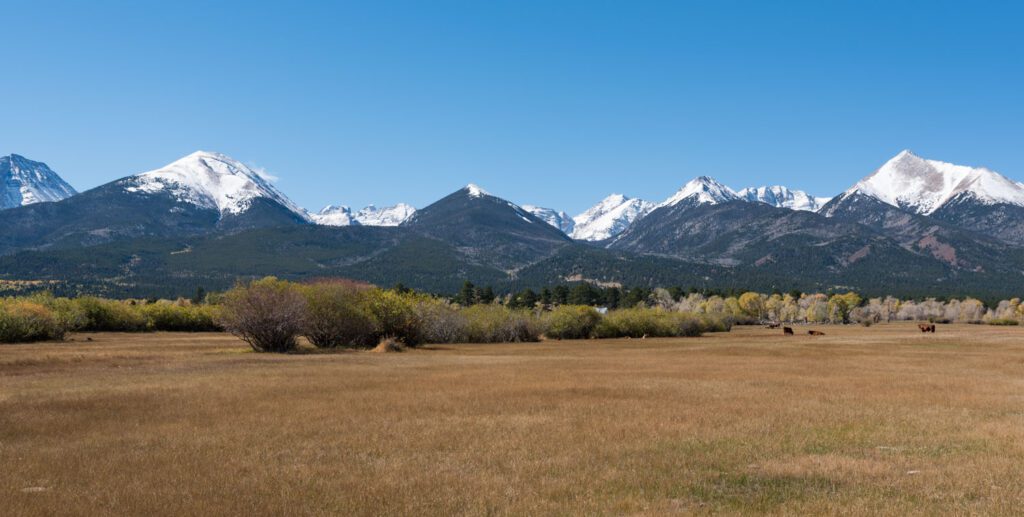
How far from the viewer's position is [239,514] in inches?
525

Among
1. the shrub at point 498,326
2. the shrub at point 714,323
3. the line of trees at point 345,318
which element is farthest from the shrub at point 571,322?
the shrub at point 714,323

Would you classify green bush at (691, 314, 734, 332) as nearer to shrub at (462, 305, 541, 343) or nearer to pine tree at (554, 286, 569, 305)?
pine tree at (554, 286, 569, 305)

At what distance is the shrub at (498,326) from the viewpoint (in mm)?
98250

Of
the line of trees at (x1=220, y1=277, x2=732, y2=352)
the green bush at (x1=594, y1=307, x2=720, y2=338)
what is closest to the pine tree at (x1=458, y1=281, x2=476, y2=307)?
the green bush at (x1=594, y1=307, x2=720, y2=338)

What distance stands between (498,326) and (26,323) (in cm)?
5508

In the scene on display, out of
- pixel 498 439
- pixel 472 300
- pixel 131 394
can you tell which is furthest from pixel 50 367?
pixel 472 300

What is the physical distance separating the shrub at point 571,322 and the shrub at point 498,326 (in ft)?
18.9

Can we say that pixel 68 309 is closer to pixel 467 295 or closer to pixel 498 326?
pixel 498 326

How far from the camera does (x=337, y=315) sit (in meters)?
73.0

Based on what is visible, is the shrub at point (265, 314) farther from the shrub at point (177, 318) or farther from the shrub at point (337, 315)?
the shrub at point (177, 318)

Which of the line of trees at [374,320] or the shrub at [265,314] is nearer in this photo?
the shrub at [265,314]

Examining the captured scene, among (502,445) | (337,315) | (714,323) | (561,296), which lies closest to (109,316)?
(337,315)

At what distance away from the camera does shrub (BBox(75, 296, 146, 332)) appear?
10112cm

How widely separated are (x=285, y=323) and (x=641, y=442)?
49393 mm
